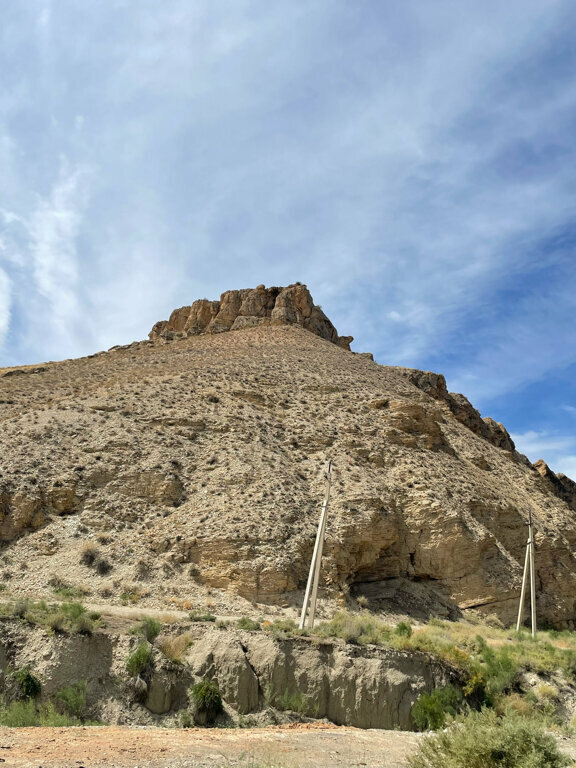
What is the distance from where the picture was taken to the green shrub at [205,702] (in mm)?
14403

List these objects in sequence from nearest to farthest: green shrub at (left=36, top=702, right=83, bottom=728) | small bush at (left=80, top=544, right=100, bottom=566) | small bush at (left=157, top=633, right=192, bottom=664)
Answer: green shrub at (left=36, top=702, right=83, bottom=728), small bush at (left=157, top=633, right=192, bottom=664), small bush at (left=80, top=544, right=100, bottom=566)

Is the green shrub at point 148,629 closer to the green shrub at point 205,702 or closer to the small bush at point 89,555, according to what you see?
the green shrub at point 205,702

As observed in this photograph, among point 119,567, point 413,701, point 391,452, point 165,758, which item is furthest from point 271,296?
point 165,758

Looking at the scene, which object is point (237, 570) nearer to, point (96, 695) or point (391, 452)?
point (96, 695)

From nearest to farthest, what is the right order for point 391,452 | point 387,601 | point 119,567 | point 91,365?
point 119,567 < point 387,601 < point 391,452 < point 91,365

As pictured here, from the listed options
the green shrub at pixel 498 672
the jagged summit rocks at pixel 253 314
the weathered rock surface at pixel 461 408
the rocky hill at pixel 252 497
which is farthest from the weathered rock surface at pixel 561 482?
the green shrub at pixel 498 672

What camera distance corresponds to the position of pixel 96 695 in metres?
→ 14.3

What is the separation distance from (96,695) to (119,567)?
8.65 meters

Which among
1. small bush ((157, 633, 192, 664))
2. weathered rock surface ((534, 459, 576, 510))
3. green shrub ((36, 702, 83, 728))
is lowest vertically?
green shrub ((36, 702, 83, 728))

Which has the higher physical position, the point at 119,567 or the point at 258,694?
the point at 119,567

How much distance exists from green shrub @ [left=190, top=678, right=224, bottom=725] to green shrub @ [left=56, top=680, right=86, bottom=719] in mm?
2472

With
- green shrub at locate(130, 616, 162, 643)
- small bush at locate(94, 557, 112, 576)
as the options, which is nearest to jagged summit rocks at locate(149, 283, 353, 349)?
small bush at locate(94, 557, 112, 576)

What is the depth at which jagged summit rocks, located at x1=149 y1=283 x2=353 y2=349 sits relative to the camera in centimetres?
6375

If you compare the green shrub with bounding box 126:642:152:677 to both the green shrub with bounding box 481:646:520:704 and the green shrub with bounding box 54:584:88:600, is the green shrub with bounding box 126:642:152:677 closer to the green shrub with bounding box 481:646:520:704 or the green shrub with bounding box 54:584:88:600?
the green shrub with bounding box 54:584:88:600
